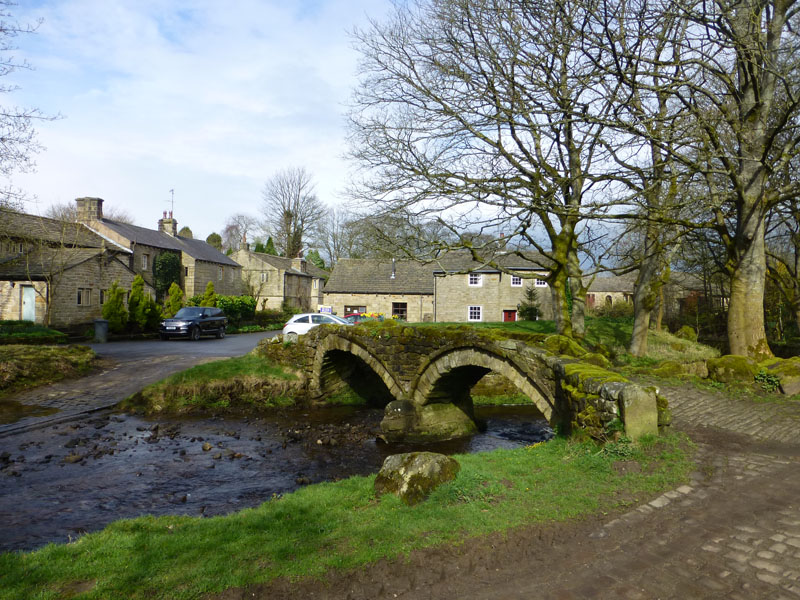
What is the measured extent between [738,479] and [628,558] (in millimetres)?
2486

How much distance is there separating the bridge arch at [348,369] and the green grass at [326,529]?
26.7ft

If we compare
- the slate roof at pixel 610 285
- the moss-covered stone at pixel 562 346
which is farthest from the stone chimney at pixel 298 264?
the moss-covered stone at pixel 562 346

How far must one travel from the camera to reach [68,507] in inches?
338

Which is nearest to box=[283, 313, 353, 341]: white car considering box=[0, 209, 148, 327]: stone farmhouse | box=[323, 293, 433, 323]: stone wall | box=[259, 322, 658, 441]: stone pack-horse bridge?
box=[259, 322, 658, 441]: stone pack-horse bridge

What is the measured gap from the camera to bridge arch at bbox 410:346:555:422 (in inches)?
407

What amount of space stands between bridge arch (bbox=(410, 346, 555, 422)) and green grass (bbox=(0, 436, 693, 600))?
119 inches

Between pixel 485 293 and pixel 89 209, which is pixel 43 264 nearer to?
pixel 89 209

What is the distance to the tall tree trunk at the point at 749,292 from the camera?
11617 mm

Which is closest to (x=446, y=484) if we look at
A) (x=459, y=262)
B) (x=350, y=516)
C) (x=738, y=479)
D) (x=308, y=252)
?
(x=350, y=516)

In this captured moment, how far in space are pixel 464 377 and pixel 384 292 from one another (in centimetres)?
2656

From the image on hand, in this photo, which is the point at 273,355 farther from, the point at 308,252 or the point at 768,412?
the point at 308,252

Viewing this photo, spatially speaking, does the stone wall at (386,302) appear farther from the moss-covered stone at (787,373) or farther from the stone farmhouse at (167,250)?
the moss-covered stone at (787,373)

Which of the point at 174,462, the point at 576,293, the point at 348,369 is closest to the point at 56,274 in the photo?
the point at 348,369

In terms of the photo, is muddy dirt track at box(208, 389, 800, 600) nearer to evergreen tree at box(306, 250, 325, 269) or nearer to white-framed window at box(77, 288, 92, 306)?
white-framed window at box(77, 288, 92, 306)
